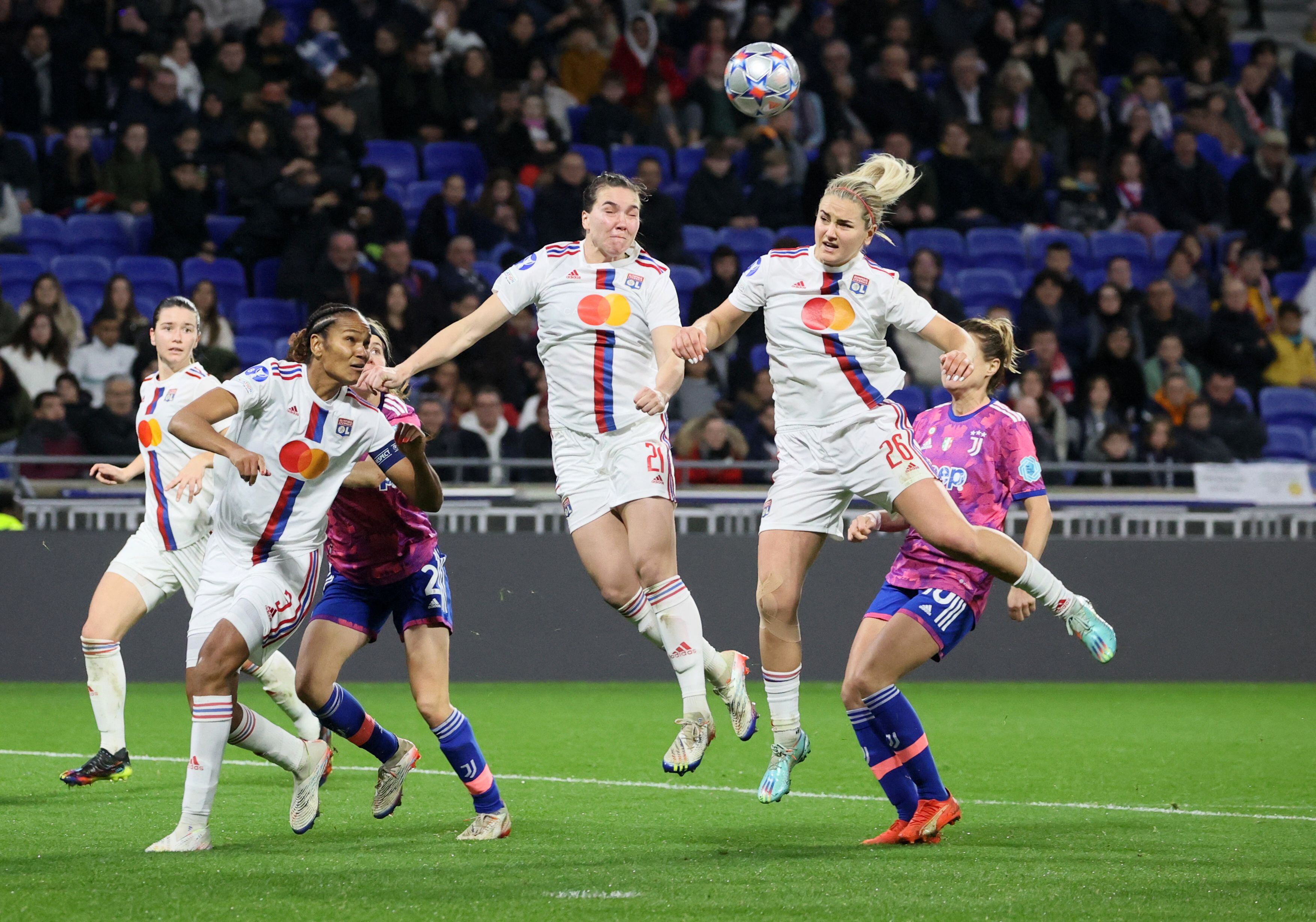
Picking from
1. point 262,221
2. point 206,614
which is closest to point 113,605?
point 206,614

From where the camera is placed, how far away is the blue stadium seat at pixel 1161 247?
1820 cm

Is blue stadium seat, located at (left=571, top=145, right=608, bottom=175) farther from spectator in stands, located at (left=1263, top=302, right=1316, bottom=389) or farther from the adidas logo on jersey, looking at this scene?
the adidas logo on jersey

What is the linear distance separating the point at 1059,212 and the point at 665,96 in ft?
14.4

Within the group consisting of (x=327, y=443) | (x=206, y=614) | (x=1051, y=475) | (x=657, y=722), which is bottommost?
(x=657, y=722)

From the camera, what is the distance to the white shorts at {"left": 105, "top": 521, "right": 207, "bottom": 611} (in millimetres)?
8711

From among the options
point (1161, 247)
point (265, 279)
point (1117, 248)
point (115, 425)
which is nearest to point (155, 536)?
point (115, 425)

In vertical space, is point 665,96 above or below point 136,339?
above

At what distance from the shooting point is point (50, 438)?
522 inches

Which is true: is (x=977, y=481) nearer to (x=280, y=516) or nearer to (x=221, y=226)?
(x=280, y=516)

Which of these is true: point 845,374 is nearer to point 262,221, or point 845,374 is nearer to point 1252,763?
point 1252,763

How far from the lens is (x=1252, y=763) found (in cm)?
930

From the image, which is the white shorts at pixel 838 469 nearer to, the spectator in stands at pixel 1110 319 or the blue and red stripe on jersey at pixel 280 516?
the blue and red stripe on jersey at pixel 280 516

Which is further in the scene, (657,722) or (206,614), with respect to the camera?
(657,722)

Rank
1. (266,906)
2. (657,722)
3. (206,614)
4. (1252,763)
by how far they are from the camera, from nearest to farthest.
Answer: (266,906), (206,614), (1252,763), (657,722)
